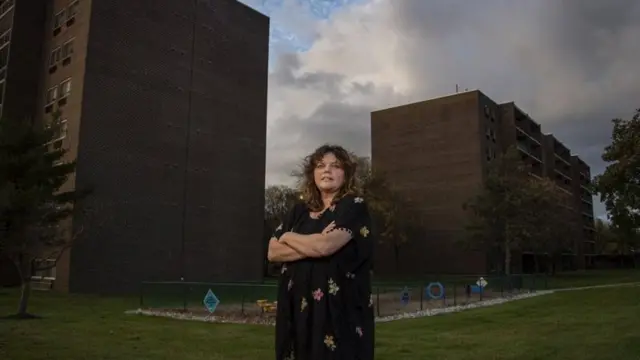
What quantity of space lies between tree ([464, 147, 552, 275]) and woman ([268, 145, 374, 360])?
41089 millimetres

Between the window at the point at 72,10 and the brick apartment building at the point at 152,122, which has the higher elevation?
the window at the point at 72,10

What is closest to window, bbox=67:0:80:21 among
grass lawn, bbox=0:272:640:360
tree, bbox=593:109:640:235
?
grass lawn, bbox=0:272:640:360

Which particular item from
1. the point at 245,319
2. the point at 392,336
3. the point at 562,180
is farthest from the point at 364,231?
the point at 562,180

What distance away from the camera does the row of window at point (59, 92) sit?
96.4 feet

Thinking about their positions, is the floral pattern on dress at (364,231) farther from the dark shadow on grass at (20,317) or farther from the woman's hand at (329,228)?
the dark shadow on grass at (20,317)

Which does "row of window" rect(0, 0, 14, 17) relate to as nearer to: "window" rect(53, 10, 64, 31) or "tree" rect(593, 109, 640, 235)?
"window" rect(53, 10, 64, 31)

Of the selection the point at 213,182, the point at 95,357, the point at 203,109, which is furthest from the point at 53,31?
the point at 95,357

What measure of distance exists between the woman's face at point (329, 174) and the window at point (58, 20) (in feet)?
108

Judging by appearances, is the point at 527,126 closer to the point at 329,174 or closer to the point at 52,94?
the point at 52,94

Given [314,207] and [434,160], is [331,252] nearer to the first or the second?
[314,207]

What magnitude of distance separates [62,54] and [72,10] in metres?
2.52

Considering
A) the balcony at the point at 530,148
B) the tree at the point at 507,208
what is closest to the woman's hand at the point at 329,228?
the tree at the point at 507,208

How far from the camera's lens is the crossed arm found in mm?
2715

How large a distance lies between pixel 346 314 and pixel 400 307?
1893cm
